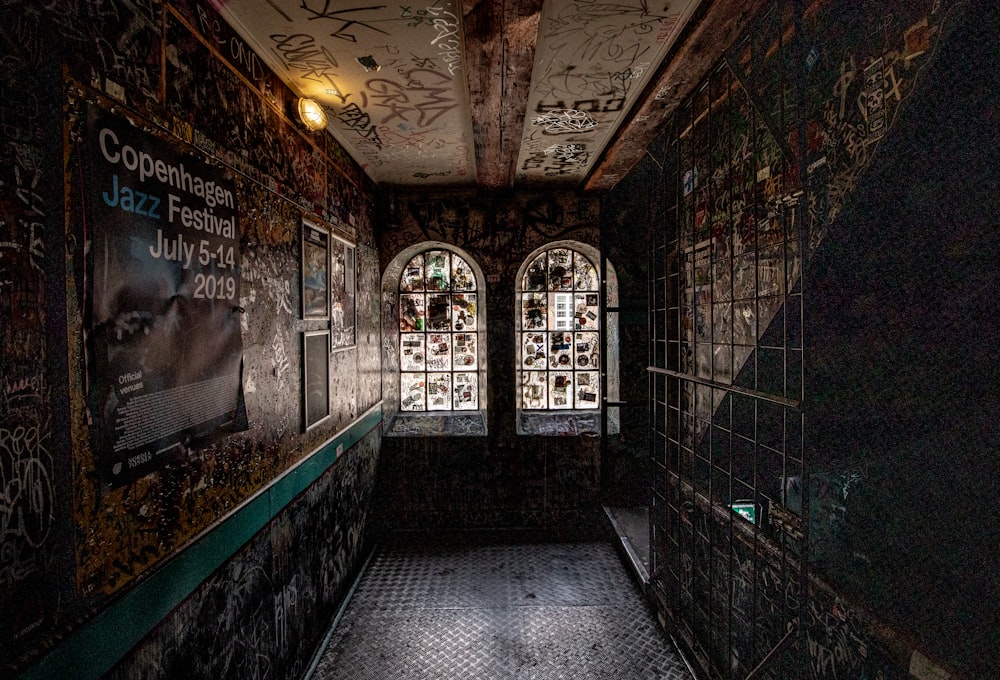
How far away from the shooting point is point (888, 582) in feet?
6.03

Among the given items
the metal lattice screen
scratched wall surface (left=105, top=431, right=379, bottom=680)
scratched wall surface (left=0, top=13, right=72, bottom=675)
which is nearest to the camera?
scratched wall surface (left=0, top=13, right=72, bottom=675)

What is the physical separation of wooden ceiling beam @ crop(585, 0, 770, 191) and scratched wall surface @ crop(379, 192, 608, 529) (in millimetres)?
1373

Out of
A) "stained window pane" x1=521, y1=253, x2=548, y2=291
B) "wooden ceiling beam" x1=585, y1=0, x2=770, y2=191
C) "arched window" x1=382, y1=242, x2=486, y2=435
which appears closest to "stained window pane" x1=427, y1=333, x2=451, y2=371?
"arched window" x1=382, y1=242, x2=486, y2=435

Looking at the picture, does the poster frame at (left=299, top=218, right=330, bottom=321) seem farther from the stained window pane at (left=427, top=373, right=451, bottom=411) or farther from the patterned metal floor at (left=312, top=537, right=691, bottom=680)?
the patterned metal floor at (left=312, top=537, right=691, bottom=680)

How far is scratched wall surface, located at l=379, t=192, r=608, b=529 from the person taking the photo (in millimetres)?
5336

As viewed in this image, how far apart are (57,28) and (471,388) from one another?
477 cm

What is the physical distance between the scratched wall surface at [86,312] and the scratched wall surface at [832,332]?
2552mm

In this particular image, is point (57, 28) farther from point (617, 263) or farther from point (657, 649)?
point (617, 263)

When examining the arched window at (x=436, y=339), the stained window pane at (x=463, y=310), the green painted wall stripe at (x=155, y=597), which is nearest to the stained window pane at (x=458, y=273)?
the arched window at (x=436, y=339)

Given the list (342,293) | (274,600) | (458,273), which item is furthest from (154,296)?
(458,273)

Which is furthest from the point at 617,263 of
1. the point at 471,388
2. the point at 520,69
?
the point at 520,69

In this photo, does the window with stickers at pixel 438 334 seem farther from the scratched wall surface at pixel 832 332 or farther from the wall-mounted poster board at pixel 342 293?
the scratched wall surface at pixel 832 332

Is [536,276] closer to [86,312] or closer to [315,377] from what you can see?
[315,377]

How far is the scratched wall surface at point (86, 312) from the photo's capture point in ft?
4.26
